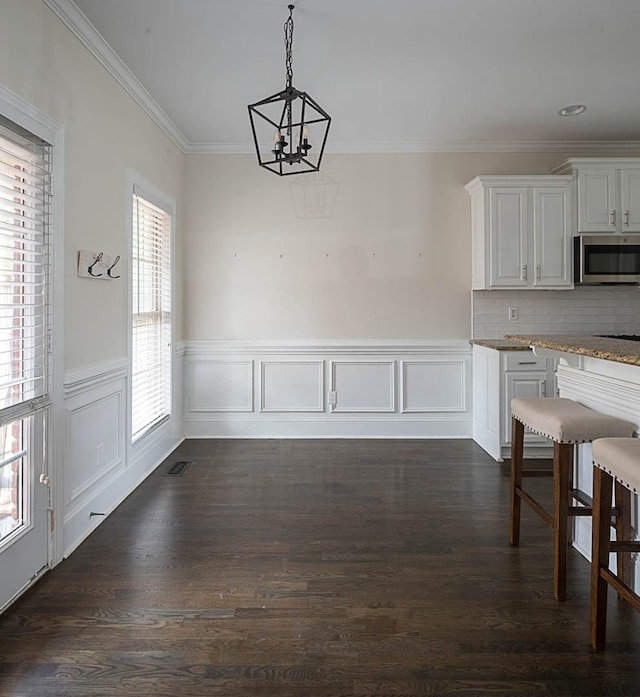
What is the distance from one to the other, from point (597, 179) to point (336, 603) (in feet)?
13.1

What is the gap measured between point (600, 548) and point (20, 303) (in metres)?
2.45

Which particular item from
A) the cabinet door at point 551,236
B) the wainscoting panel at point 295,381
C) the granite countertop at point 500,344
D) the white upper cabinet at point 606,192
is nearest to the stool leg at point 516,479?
the granite countertop at point 500,344

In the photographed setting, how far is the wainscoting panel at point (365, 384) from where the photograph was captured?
4.76 meters

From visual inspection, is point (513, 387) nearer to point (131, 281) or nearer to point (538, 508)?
point (538, 508)

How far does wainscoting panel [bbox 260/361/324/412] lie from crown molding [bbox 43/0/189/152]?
2210 mm

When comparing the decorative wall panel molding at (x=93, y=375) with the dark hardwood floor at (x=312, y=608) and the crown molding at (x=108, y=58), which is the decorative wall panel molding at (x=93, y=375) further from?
the crown molding at (x=108, y=58)

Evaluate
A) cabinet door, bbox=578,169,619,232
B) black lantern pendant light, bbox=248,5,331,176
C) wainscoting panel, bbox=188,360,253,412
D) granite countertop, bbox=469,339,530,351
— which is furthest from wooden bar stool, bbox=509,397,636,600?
wainscoting panel, bbox=188,360,253,412

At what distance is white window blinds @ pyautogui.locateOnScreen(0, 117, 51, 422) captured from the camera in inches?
79.7

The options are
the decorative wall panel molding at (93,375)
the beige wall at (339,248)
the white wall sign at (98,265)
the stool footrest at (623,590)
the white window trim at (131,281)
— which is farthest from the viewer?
the beige wall at (339,248)

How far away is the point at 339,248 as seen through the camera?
4730 mm

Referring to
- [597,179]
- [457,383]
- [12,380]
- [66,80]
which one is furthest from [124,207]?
[597,179]

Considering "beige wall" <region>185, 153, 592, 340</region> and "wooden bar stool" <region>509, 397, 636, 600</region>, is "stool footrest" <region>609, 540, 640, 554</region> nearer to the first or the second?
"wooden bar stool" <region>509, 397, 636, 600</region>

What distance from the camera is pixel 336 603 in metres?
2.10

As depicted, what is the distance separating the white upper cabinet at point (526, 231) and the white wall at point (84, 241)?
9.32 ft
